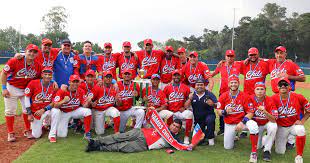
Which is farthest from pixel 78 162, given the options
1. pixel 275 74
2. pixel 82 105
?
pixel 275 74

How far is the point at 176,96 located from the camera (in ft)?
22.7

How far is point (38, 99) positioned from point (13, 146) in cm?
112

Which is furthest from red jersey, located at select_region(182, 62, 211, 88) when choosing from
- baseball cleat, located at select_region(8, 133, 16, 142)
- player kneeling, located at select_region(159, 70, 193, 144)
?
baseball cleat, located at select_region(8, 133, 16, 142)

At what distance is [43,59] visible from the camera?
6996 millimetres

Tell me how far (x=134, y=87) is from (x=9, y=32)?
74.0 meters

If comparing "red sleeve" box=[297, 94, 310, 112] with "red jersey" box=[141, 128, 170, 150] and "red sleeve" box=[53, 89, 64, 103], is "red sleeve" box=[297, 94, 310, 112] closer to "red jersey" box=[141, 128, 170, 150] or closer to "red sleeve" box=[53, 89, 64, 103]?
"red jersey" box=[141, 128, 170, 150]

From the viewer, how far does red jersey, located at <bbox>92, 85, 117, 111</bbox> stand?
686 centimetres

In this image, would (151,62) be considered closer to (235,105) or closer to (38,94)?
(235,105)

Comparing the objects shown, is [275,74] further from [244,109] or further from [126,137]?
[126,137]

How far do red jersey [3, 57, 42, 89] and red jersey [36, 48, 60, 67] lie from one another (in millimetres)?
247

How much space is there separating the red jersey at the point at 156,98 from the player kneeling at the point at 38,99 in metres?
2.30

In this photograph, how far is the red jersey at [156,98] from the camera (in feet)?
22.8

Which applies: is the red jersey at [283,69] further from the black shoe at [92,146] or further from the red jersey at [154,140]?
the black shoe at [92,146]

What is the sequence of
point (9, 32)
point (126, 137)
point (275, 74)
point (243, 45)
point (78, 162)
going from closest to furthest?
point (78, 162), point (126, 137), point (275, 74), point (243, 45), point (9, 32)
